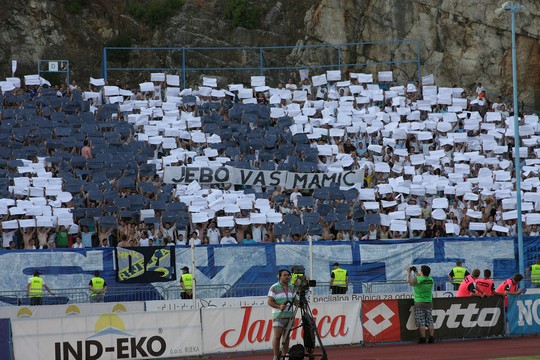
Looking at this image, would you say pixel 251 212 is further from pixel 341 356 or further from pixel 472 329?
pixel 341 356

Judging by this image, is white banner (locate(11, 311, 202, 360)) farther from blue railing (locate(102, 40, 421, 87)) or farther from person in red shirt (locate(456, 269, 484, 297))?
blue railing (locate(102, 40, 421, 87))

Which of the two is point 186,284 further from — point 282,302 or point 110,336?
point 282,302

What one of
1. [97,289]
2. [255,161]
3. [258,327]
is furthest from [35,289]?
[255,161]

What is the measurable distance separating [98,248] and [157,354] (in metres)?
8.91

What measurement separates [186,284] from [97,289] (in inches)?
93.3

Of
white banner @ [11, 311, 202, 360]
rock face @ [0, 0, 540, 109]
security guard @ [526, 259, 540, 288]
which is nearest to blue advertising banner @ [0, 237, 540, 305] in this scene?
security guard @ [526, 259, 540, 288]

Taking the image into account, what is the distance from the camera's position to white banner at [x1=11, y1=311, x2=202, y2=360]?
20.5 meters

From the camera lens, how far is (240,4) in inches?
2016

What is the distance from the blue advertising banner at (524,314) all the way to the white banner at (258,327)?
157 inches

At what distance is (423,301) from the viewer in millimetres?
23484

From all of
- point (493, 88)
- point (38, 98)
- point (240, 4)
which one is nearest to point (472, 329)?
point (38, 98)

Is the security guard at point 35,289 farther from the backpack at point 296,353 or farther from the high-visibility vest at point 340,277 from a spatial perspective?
the backpack at point 296,353

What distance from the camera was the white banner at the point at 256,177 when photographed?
3581 centimetres

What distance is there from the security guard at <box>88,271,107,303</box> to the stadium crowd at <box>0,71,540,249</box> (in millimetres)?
2539
